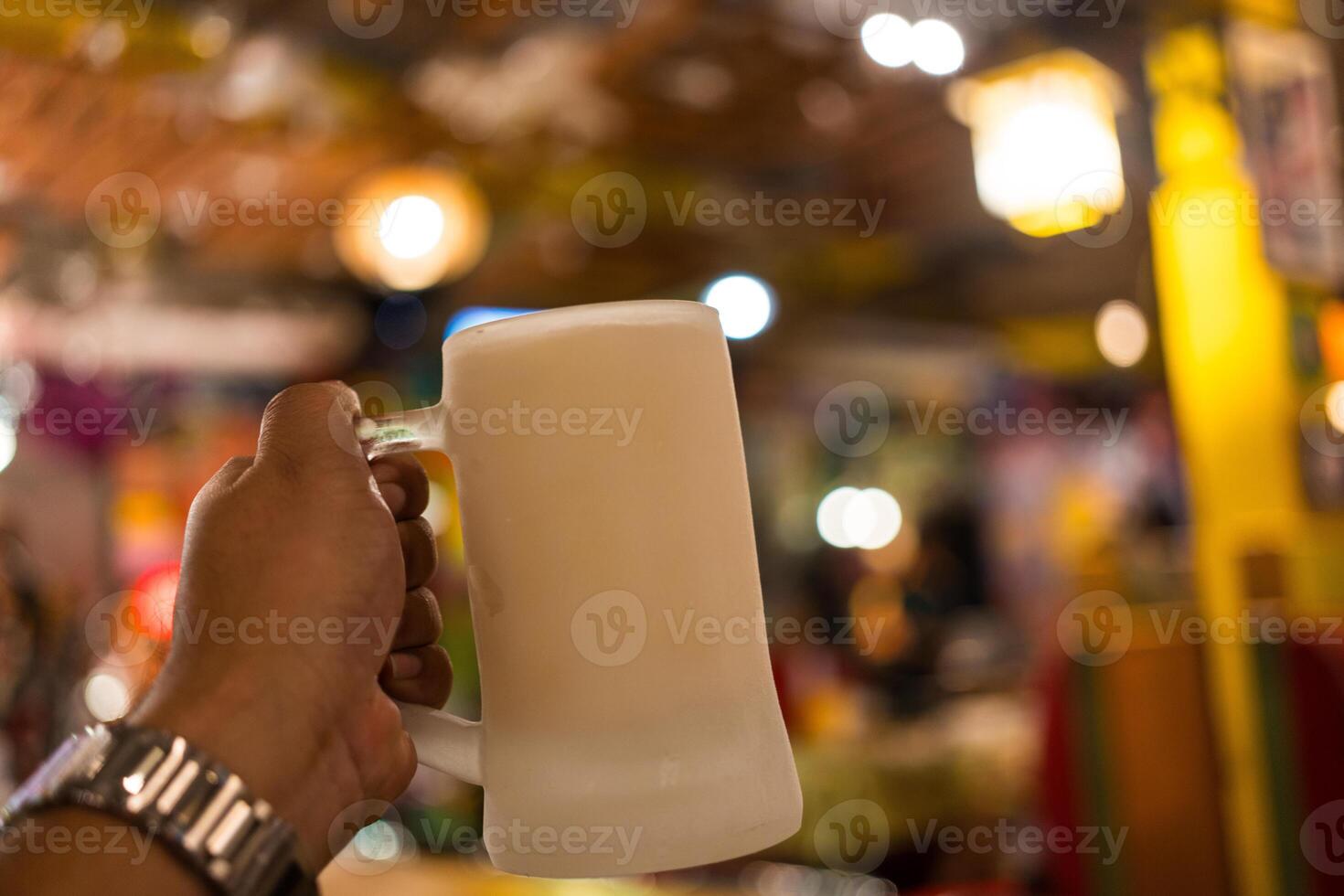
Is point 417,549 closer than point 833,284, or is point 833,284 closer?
point 417,549

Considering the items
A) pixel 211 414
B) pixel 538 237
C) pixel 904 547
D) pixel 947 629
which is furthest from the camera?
pixel 904 547

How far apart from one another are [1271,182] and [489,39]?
245cm


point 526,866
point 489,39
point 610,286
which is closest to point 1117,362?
point 610,286

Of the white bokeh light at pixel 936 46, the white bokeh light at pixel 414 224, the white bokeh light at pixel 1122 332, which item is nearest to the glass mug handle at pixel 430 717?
the white bokeh light at pixel 936 46

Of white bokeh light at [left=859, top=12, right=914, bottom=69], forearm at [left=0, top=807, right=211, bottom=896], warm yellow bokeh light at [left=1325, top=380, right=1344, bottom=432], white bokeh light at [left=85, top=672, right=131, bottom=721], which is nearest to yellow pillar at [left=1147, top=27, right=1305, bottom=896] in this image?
warm yellow bokeh light at [left=1325, top=380, right=1344, bottom=432]

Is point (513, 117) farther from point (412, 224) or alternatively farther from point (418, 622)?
point (418, 622)

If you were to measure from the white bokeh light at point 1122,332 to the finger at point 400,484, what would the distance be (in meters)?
6.84

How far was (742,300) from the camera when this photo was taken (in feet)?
21.4

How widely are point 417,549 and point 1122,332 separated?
7.14 meters

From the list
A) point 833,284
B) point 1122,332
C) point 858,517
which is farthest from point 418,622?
point 858,517

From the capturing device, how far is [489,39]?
12.0 feet

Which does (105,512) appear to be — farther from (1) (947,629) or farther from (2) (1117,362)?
(2) (1117,362)

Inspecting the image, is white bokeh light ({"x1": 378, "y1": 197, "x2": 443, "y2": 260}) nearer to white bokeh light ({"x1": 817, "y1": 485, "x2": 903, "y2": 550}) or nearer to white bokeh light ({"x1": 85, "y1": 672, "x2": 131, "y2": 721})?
white bokeh light ({"x1": 85, "y1": 672, "x2": 131, "y2": 721})

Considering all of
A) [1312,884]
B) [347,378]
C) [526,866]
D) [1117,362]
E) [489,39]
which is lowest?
[1312,884]
